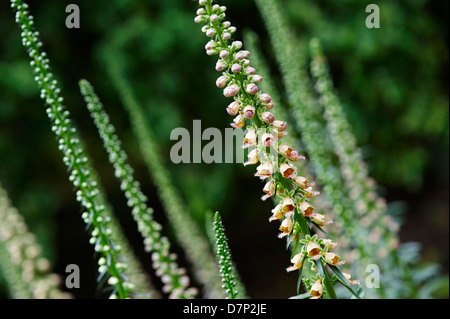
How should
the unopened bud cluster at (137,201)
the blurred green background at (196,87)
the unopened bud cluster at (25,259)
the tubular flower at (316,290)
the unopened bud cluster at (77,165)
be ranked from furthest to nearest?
the blurred green background at (196,87) < the unopened bud cluster at (25,259) < the unopened bud cluster at (137,201) < the unopened bud cluster at (77,165) < the tubular flower at (316,290)

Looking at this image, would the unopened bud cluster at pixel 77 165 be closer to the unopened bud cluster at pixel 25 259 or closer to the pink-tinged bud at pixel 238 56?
the pink-tinged bud at pixel 238 56

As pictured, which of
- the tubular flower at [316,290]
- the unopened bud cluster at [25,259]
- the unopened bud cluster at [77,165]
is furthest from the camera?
the unopened bud cluster at [25,259]

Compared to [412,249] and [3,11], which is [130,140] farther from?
[412,249]

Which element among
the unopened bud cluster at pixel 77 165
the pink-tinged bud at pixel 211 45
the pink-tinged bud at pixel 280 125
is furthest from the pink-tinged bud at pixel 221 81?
the unopened bud cluster at pixel 77 165

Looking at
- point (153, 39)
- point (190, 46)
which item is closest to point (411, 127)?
point (190, 46)

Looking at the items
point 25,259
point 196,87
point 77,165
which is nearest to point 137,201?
point 77,165

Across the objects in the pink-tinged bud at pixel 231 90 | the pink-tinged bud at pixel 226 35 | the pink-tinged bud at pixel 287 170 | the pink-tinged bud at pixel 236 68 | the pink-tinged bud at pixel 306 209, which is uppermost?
the pink-tinged bud at pixel 226 35

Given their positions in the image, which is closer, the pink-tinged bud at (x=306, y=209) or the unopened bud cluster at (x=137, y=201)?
the pink-tinged bud at (x=306, y=209)
